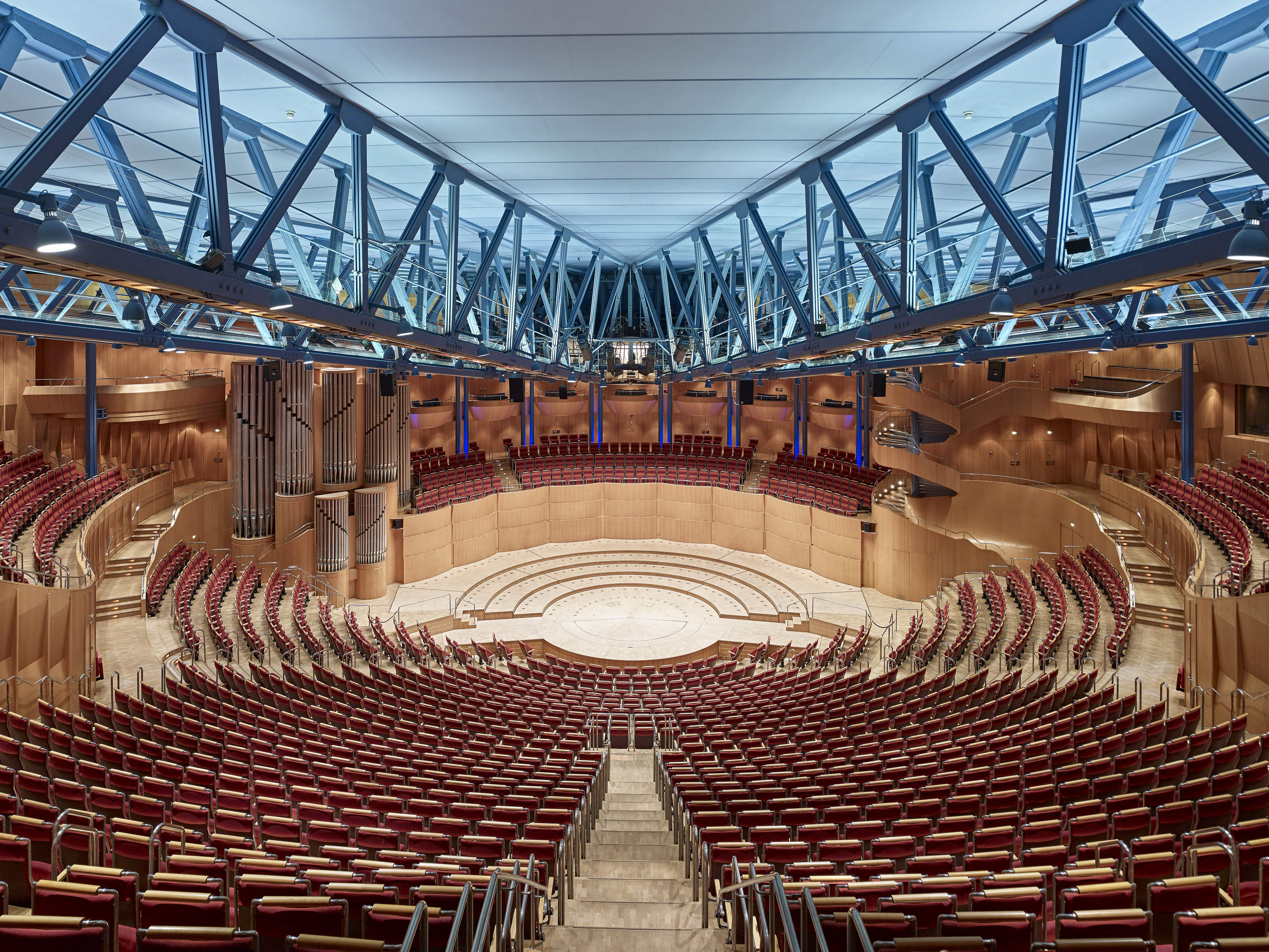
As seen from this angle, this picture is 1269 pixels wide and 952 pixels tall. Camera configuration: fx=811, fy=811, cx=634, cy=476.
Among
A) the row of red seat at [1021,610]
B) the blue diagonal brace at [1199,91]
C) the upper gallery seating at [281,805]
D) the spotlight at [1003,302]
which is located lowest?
the upper gallery seating at [281,805]

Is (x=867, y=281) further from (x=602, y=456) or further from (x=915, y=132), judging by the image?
(x=602, y=456)

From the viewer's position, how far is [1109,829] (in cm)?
642

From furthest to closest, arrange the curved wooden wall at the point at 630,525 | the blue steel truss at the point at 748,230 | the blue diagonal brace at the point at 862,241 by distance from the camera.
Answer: the curved wooden wall at the point at 630,525 → the blue diagonal brace at the point at 862,241 → the blue steel truss at the point at 748,230

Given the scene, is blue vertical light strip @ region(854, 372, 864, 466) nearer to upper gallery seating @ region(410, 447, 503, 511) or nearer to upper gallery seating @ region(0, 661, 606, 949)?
upper gallery seating @ region(410, 447, 503, 511)

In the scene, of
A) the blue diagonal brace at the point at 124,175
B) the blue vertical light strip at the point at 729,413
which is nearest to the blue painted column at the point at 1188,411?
the blue vertical light strip at the point at 729,413

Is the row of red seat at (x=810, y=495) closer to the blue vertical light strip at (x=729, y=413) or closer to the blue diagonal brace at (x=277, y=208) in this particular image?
the blue vertical light strip at (x=729, y=413)

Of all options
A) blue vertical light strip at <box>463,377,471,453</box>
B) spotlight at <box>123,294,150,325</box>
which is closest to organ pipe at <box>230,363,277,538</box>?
blue vertical light strip at <box>463,377,471,453</box>

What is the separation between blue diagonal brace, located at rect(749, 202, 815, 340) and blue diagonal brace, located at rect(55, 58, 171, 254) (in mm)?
7216

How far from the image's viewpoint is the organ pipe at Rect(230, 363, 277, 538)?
19125mm

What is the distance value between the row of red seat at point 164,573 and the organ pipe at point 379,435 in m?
4.90

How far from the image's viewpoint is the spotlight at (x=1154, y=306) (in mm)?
9117

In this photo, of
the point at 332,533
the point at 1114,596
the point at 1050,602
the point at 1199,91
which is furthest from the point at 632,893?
the point at 332,533

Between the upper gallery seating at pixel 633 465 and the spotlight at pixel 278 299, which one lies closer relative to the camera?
the spotlight at pixel 278 299

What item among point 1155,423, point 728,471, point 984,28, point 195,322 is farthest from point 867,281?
point 728,471
